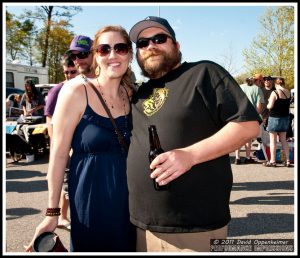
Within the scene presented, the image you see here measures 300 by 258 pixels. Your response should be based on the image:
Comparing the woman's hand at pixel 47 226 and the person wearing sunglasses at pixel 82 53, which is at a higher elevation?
Result: the person wearing sunglasses at pixel 82 53

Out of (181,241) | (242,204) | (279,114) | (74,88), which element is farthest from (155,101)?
(279,114)

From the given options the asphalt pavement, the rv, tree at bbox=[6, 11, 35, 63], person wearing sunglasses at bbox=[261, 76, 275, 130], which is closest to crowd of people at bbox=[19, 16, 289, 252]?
the asphalt pavement

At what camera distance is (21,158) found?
10008 millimetres

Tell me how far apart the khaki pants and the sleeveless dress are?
0.77 ft

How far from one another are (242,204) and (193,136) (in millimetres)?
3997

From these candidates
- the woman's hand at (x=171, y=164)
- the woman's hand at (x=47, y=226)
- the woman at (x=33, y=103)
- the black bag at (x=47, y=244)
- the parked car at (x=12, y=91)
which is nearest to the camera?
the woman's hand at (x=171, y=164)

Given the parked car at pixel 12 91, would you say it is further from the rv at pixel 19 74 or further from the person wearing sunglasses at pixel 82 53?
the person wearing sunglasses at pixel 82 53

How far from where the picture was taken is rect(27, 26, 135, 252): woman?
2.22m

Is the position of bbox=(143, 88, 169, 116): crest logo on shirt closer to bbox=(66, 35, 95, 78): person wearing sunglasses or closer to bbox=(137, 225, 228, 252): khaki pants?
bbox=(137, 225, 228, 252): khaki pants

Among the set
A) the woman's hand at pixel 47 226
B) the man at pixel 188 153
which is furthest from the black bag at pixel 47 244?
the man at pixel 188 153

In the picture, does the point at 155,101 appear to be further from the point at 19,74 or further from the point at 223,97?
the point at 19,74

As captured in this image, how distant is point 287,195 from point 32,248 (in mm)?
5083

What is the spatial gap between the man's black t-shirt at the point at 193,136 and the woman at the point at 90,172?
0.74 feet

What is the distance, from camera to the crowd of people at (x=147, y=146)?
Result: 1.92 m
